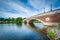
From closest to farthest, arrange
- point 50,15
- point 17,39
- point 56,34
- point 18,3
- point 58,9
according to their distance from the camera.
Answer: point 56,34
point 17,39
point 18,3
point 58,9
point 50,15

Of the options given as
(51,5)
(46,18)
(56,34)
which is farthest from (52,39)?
(46,18)

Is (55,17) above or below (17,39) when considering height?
above

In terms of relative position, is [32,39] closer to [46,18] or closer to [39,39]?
[39,39]

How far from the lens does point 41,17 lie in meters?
5.00

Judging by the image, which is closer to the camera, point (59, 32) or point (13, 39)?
point (59, 32)

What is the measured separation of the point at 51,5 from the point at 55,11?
45 centimetres

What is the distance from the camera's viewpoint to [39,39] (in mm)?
3148

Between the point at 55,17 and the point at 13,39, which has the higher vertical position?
the point at 55,17

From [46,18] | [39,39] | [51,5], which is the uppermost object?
[51,5]

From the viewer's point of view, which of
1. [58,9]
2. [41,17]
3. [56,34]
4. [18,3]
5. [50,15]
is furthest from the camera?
[41,17]

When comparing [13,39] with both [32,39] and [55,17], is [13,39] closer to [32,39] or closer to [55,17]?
[32,39]

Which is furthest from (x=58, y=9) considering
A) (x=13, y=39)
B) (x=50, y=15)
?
(x=13, y=39)

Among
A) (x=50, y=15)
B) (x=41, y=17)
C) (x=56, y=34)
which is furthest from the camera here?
(x=41, y=17)

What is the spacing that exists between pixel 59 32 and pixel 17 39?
3.28 ft
